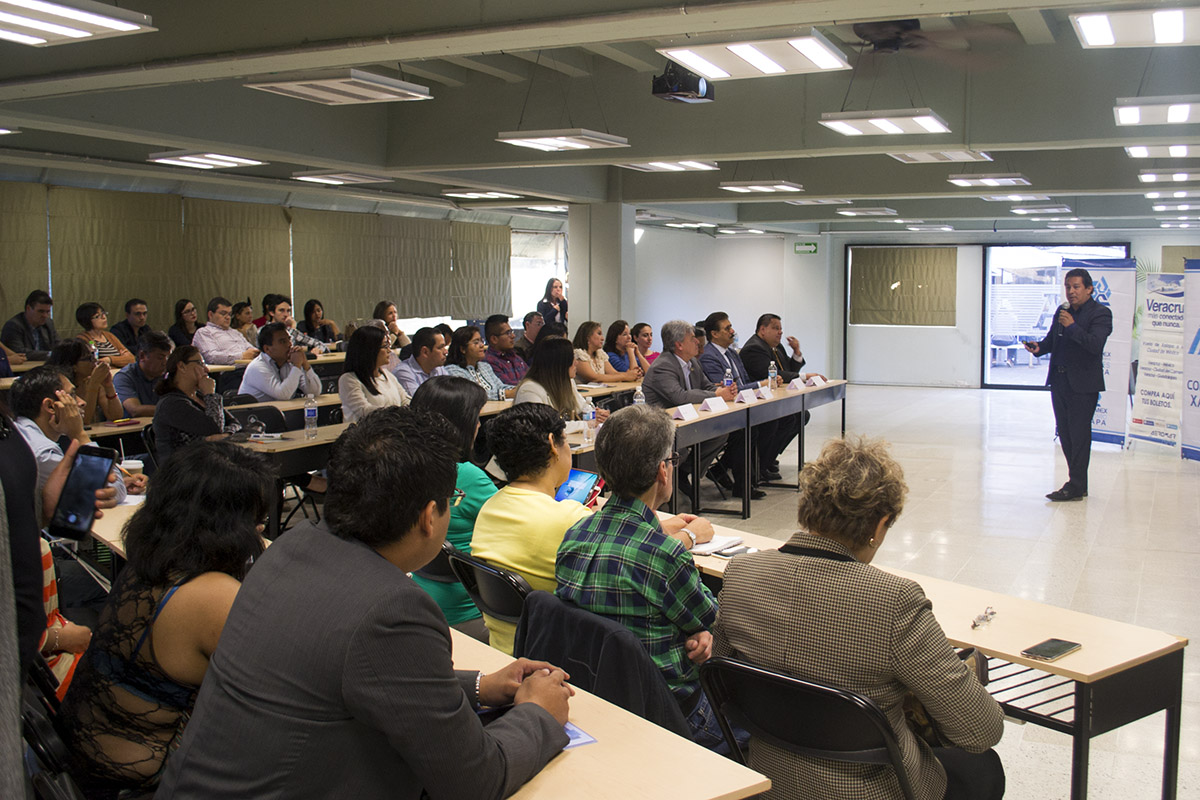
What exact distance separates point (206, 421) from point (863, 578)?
155 inches

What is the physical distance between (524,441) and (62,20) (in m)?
2.42

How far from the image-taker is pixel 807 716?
1.84 m

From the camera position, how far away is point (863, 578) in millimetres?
1814

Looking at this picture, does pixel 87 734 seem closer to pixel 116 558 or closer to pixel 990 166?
pixel 116 558

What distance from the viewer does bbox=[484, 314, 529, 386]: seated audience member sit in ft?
24.6

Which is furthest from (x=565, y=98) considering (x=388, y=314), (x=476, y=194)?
(x=476, y=194)

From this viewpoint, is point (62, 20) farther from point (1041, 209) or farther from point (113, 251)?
point (1041, 209)

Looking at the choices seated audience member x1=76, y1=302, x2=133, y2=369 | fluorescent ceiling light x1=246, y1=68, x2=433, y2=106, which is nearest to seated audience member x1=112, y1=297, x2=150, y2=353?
seated audience member x1=76, y1=302, x2=133, y2=369

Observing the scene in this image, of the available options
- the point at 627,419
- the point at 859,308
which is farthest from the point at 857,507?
the point at 859,308

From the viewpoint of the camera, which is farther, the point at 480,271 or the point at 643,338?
the point at 480,271

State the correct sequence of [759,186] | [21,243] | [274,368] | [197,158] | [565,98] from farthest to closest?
1. [759,186]
2. [21,243]
3. [565,98]
4. [197,158]
5. [274,368]

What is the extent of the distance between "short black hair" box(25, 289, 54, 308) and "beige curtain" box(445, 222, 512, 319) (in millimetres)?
5667

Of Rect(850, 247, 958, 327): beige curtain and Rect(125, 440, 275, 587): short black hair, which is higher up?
Rect(850, 247, 958, 327): beige curtain

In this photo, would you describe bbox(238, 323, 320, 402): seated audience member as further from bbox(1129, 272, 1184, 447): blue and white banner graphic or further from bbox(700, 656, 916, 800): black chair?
bbox(1129, 272, 1184, 447): blue and white banner graphic
